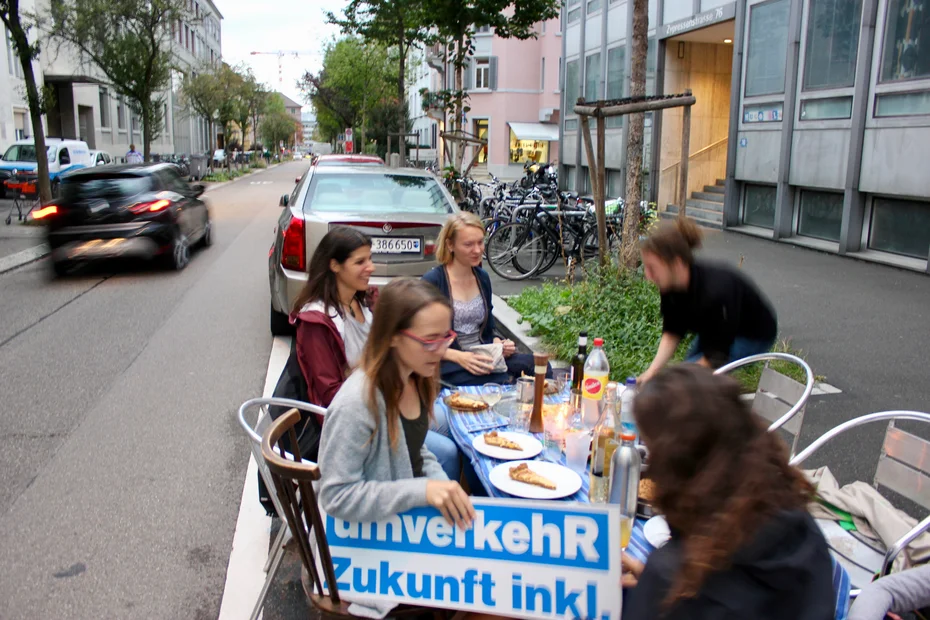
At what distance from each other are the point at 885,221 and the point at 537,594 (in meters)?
11.9

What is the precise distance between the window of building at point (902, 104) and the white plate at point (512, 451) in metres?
10.5

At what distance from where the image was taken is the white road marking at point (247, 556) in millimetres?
3277

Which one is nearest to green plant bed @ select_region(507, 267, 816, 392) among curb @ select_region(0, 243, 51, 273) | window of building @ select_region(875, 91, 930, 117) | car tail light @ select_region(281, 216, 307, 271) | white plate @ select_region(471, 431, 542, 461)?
car tail light @ select_region(281, 216, 307, 271)

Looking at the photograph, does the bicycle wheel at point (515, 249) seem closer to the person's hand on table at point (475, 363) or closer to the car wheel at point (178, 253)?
the car wheel at point (178, 253)

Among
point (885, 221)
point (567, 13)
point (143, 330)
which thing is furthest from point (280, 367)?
point (567, 13)

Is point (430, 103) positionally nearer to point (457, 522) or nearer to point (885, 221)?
point (885, 221)

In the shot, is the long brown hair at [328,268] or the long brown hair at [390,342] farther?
the long brown hair at [328,268]

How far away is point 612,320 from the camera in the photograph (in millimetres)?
6914

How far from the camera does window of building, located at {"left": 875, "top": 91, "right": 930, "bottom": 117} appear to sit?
36.3ft

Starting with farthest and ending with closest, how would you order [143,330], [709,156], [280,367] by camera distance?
[709,156] < [143,330] < [280,367]

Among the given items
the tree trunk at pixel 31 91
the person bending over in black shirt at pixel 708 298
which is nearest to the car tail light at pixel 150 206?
the tree trunk at pixel 31 91

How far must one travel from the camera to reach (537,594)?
2.27m

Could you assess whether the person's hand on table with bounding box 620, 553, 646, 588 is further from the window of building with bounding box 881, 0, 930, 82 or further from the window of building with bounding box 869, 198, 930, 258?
the window of building with bounding box 881, 0, 930, 82

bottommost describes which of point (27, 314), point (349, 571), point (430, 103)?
point (27, 314)
